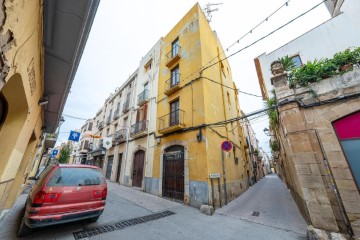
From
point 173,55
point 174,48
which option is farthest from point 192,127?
point 174,48

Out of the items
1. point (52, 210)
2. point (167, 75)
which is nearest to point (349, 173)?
point (52, 210)

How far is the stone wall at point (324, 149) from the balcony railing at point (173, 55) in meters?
7.92

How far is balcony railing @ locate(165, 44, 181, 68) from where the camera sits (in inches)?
430

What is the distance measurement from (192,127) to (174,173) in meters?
2.86

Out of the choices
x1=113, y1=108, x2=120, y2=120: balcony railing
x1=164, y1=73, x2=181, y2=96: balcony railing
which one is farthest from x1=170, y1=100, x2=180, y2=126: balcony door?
x1=113, y1=108, x2=120, y2=120: balcony railing

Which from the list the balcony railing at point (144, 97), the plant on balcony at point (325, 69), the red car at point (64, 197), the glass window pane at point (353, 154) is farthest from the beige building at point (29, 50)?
the balcony railing at point (144, 97)

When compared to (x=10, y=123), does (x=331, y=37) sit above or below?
above

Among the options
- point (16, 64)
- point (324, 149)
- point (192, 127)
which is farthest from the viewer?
point (192, 127)

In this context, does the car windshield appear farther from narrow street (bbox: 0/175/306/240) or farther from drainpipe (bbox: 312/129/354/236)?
drainpipe (bbox: 312/129/354/236)

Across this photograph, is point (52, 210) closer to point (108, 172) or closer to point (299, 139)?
point (299, 139)

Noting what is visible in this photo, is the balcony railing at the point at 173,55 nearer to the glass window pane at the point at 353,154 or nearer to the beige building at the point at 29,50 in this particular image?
the beige building at the point at 29,50

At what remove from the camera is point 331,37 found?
879 centimetres

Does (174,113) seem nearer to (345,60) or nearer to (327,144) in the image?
(327,144)

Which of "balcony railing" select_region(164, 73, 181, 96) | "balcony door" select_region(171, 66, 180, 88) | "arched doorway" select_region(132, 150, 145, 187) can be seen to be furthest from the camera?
"arched doorway" select_region(132, 150, 145, 187)
